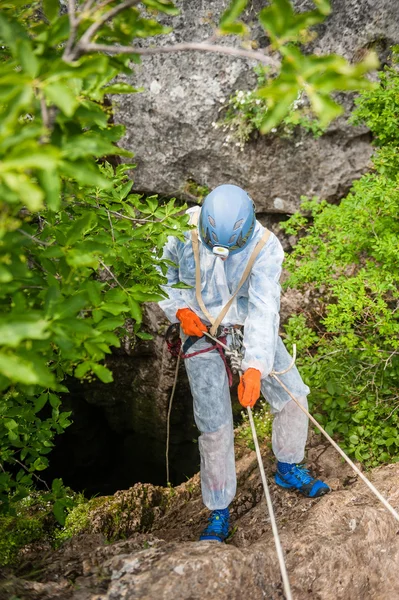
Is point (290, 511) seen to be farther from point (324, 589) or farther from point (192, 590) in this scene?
point (192, 590)

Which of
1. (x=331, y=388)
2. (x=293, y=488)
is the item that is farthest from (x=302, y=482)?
(x=331, y=388)

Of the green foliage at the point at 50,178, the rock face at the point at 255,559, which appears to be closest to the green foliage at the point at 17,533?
the rock face at the point at 255,559

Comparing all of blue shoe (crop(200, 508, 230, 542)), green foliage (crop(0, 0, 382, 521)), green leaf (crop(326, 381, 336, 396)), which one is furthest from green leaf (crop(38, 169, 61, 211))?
green leaf (crop(326, 381, 336, 396))

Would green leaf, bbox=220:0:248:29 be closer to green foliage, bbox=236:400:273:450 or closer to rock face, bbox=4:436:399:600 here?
rock face, bbox=4:436:399:600

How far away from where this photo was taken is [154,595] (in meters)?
2.11

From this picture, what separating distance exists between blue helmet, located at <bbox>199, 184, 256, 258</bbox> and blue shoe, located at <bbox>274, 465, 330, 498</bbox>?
1785 mm

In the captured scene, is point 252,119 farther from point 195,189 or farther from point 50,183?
point 50,183

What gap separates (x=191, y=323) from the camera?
3.25 m

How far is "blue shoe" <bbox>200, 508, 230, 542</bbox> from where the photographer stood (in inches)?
130

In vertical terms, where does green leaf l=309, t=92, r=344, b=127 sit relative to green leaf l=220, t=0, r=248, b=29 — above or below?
below

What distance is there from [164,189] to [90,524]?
3518 mm

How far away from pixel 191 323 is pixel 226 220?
30.1 inches

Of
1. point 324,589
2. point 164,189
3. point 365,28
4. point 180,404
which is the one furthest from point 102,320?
point 180,404

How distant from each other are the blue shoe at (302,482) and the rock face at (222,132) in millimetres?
2904
